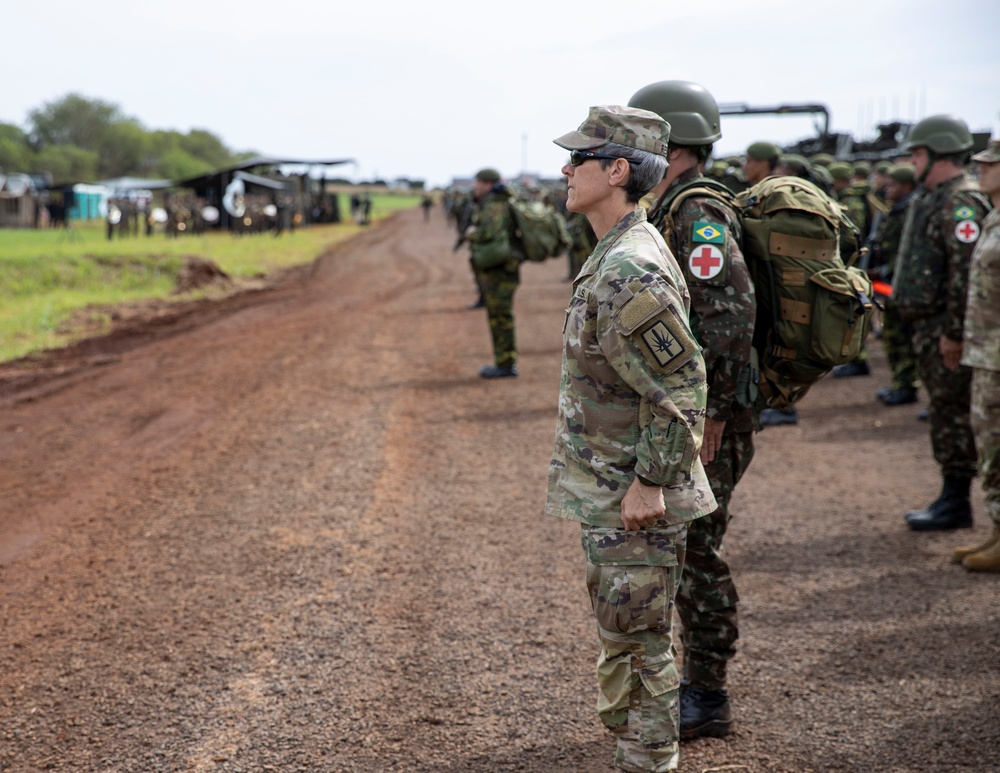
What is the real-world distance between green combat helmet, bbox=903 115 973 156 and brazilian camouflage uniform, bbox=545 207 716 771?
375 centimetres

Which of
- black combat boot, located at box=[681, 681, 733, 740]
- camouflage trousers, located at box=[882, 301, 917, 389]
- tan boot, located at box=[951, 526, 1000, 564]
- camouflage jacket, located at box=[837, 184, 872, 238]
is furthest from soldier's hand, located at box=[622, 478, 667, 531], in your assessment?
camouflage jacket, located at box=[837, 184, 872, 238]

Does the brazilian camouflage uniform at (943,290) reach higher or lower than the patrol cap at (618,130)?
lower

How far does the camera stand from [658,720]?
276 centimetres

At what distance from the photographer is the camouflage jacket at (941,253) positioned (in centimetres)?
543

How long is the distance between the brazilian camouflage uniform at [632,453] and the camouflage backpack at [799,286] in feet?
2.56

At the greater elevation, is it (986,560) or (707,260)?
(707,260)

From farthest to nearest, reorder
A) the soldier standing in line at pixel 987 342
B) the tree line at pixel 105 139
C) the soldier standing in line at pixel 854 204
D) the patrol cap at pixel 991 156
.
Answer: the tree line at pixel 105 139 < the soldier standing in line at pixel 854 204 < the soldier standing in line at pixel 987 342 < the patrol cap at pixel 991 156

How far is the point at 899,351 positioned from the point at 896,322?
0.28m

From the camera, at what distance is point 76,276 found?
18484 millimetres

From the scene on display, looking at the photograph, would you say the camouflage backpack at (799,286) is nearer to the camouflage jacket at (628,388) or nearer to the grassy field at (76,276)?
the camouflage jacket at (628,388)

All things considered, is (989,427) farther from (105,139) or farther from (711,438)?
(105,139)

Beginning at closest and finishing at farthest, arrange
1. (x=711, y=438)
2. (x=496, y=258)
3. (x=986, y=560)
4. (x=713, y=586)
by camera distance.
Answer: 1. (x=711, y=438)
2. (x=713, y=586)
3. (x=986, y=560)
4. (x=496, y=258)

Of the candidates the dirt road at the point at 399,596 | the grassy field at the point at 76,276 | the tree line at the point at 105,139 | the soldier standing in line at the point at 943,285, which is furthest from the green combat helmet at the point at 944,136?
the tree line at the point at 105,139

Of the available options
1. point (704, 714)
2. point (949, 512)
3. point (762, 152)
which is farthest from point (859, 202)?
point (704, 714)
